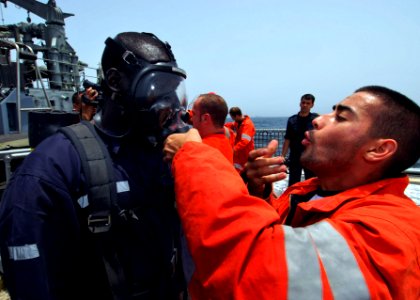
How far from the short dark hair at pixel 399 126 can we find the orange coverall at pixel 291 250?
1.39 feet

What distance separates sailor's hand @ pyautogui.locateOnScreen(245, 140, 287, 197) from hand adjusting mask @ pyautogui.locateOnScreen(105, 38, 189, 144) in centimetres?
47

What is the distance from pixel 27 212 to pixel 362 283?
128 centimetres

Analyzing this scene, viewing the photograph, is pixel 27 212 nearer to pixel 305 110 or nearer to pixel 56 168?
pixel 56 168

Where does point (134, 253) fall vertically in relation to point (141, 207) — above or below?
below

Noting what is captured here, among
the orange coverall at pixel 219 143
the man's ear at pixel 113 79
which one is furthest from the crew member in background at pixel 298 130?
the man's ear at pixel 113 79

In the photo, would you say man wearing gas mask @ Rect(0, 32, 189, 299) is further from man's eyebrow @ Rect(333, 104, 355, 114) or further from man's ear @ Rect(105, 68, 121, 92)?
man's eyebrow @ Rect(333, 104, 355, 114)

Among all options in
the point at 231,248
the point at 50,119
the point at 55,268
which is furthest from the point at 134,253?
the point at 50,119

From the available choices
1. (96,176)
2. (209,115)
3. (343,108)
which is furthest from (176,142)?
(209,115)

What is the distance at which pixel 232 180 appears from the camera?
3.75 feet

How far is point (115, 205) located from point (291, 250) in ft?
2.68

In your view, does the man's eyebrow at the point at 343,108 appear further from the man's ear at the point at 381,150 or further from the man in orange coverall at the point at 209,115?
the man in orange coverall at the point at 209,115

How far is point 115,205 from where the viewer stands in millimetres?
1337

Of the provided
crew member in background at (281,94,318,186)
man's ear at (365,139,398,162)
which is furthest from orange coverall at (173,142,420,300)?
crew member in background at (281,94,318,186)

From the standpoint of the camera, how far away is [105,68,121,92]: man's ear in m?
1.50
